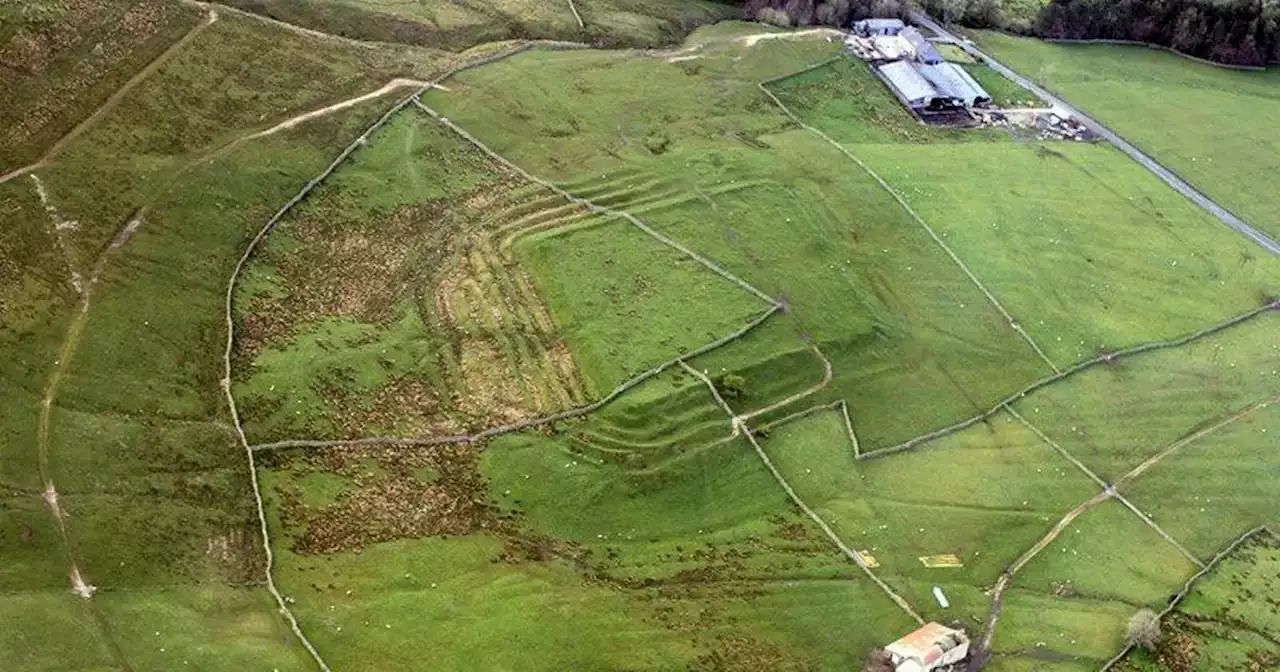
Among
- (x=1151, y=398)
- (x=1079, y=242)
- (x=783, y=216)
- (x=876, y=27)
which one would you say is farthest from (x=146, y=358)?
(x=876, y=27)

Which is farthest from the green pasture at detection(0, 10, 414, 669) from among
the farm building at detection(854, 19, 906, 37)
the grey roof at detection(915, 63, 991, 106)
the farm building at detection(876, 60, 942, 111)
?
the grey roof at detection(915, 63, 991, 106)

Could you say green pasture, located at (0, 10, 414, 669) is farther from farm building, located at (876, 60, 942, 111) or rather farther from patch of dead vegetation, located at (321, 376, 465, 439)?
farm building, located at (876, 60, 942, 111)

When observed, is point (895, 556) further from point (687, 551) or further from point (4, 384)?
point (4, 384)

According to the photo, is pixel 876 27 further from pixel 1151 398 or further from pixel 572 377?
pixel 572 377

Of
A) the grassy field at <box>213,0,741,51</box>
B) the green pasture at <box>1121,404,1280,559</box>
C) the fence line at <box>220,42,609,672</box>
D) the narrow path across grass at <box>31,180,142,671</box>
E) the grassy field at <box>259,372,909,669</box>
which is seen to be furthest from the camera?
the grassy field at <box>213,0,741,51</box>

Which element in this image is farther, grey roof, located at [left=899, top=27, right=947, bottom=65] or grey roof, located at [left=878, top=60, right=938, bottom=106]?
grey roof, located at [left=899, top=27, right=947, bottom=65]
